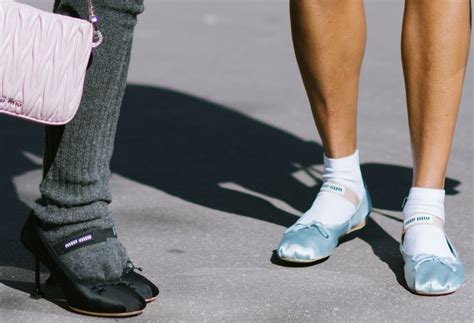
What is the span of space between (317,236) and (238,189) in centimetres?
83

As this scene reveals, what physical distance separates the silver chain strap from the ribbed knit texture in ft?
0.05

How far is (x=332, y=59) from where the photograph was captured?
3217 millimetres

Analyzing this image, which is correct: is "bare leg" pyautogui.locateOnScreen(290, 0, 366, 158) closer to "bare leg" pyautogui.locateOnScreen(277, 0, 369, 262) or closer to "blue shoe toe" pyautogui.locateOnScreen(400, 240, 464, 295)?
"bare leg" pyautogui.locateOnScreen(277, 0, 369, 262)

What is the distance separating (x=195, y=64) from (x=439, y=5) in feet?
11.5

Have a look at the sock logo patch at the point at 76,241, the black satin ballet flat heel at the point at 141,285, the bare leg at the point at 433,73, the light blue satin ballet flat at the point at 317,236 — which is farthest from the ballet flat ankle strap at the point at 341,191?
the sock logo patch at the point at 76,241

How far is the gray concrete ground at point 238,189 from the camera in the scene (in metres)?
2.81

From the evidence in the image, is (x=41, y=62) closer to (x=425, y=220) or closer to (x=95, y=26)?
(x=95, y=26)

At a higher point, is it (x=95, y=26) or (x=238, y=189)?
(x=95, y=26)

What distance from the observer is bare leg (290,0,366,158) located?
125 inches

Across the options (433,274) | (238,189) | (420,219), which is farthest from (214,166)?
(433,274)

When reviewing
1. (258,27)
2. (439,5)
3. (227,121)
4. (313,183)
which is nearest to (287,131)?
(227,121)

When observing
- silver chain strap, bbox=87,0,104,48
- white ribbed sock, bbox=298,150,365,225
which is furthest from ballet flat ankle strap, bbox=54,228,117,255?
white ribbed sock, bbox=298,150,365,225

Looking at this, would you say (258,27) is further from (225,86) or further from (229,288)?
(229,288)

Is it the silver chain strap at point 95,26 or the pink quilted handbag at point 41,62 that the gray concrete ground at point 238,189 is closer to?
the pink quilted handbag at point 41,62
